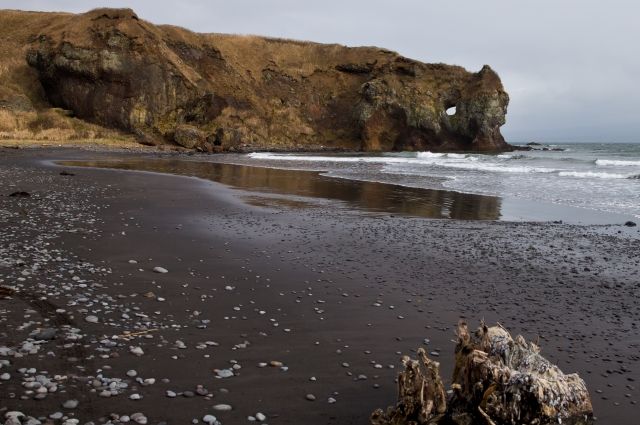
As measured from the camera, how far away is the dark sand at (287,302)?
177 inches

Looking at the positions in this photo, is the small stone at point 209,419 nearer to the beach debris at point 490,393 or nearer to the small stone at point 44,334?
the beach debris at point 490,393

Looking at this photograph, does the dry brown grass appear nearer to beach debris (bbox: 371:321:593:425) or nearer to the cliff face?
the cliff face

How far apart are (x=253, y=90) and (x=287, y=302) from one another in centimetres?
7684

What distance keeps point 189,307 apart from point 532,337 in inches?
175

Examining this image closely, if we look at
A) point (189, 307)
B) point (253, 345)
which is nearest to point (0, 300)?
point (189, 307)

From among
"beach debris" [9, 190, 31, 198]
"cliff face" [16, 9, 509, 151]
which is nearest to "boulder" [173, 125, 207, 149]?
"cliff face" [16, 9, 509, 151]

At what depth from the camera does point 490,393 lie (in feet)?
11.5

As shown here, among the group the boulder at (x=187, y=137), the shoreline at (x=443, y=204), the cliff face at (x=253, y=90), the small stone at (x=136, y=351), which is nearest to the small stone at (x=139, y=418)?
the small stone at (x=136, y=351)

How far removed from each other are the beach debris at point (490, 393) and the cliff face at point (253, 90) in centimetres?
5595

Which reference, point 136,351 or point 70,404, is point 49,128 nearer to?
point 136,351

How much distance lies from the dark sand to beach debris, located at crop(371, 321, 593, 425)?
0.65 m

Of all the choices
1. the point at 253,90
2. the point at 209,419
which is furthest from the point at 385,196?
the point at 253,90

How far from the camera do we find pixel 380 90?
81.6 metres

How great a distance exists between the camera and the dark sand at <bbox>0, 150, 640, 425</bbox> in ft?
14.7
